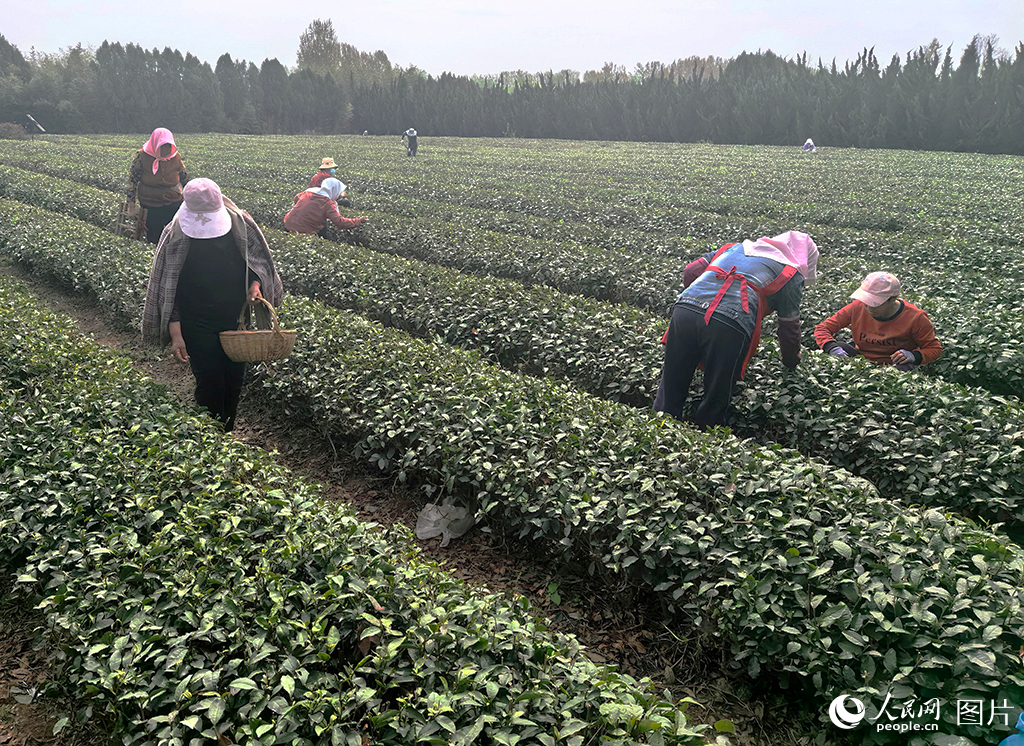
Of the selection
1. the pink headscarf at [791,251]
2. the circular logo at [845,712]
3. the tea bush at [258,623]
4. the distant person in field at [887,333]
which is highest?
the pink headscarf at [791,251]

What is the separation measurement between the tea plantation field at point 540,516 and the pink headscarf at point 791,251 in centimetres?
113

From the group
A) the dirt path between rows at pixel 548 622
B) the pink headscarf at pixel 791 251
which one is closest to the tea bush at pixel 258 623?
the dirt path between rows at pixel 548 622

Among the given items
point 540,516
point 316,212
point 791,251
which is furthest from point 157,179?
point 791,251

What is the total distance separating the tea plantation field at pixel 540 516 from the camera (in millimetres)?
2363

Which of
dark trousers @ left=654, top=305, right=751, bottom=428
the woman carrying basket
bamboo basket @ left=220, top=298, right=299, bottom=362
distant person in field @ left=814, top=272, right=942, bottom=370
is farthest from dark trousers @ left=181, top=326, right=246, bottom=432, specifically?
distant person in field @ left=814, top=272, right=942, bottom=370

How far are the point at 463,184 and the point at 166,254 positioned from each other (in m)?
18.4

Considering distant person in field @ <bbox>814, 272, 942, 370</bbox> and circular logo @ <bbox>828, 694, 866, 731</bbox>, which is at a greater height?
distant person in field @ <bbox>814, 272, 942, 370</bbox>

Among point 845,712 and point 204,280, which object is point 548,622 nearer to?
point 845,712

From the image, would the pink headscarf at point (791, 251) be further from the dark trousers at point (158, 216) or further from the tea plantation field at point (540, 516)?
the dark trousers at point (158, 216)

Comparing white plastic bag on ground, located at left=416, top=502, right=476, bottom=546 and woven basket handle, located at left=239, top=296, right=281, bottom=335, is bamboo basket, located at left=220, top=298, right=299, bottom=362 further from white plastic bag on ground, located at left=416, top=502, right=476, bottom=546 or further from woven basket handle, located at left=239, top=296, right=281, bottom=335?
white plastic bag on ground, located at left=416, top=502, right=476, bottom=546

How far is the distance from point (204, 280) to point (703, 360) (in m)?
3.58

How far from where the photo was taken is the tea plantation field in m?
2.36

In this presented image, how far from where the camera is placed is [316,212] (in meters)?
12.2

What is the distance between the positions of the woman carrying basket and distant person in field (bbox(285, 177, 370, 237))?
290 inches
